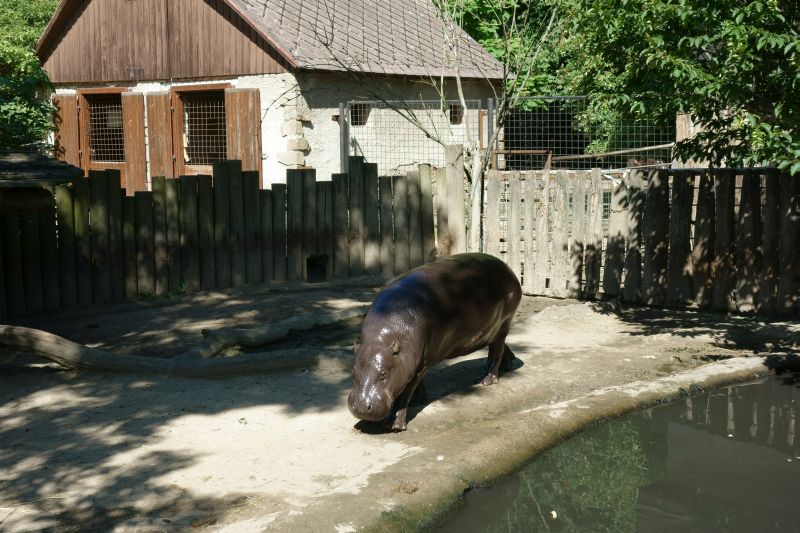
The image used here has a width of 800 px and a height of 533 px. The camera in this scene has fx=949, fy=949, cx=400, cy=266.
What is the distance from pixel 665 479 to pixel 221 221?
6.49 meters

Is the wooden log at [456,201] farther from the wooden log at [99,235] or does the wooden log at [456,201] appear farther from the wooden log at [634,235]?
the wooden log at [99,235]

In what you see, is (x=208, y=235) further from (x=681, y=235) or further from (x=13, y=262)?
(x=681, y=235)

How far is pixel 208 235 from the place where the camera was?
10.5 metres

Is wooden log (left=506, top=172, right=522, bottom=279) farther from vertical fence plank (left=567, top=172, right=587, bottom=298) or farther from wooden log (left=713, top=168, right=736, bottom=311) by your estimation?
wooden log (left=713, top=168, right=736, bottom=311)

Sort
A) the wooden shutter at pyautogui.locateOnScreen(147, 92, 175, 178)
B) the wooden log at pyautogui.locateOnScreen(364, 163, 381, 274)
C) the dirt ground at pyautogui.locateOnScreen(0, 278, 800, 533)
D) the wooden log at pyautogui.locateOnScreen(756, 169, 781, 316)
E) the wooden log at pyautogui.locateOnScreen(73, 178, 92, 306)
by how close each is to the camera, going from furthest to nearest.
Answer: the wooden shutter at pyautogui.locateOnScreen(147, 92, 175, 178) < the wooden log at pyautogui.locateOnScreen(364, 163, 381, 274) < the wooden log at pyautogui.locateOnScreen(73, 178, 92, 306) < the wooden log at pyautogui.locateOnScreen(756, 169, 781, 316) < the dirt ground at pyautogui.locateOnScreen(0, 278, 800, 533)

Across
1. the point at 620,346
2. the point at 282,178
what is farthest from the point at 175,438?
the point at 282,178

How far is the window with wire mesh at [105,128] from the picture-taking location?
18750mm

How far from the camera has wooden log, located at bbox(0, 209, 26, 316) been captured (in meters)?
9.18

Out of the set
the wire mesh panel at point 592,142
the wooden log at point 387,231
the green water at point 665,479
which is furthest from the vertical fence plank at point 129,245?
the wire mesh panel at point 592,142

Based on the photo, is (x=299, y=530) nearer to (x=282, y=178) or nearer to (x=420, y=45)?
(x=282, y=178)

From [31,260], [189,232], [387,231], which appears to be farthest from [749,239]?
[31,260]

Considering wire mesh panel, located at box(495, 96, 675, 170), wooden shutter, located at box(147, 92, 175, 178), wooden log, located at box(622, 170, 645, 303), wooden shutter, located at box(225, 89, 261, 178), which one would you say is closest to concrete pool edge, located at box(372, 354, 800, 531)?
wooden log, located at box(622, 170, 645, 303)

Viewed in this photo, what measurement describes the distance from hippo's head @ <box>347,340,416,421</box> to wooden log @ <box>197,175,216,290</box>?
513 cm

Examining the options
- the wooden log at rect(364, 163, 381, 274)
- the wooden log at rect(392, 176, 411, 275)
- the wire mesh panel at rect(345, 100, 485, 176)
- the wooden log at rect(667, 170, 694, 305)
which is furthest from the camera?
the wire mesh panel at rect(345, 100, 485, 176)
